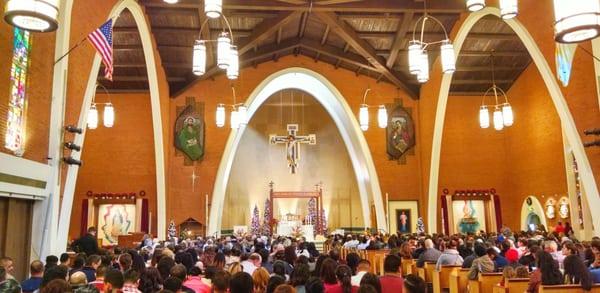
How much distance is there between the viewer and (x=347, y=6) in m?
13.5

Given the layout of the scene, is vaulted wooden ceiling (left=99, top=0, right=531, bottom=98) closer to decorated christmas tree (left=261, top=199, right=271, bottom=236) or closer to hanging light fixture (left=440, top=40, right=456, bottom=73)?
hanging light fixture (left=440, top=40, right=456, bottom=73)

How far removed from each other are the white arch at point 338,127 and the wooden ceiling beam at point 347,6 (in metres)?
6.25

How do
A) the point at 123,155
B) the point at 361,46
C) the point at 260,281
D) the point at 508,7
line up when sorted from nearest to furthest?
the point at 260,281 < the point at 508,7 < the point at 361,46 < the point at 123,155

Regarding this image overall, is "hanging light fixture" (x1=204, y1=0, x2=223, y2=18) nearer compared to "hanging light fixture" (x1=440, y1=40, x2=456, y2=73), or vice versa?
"hanging light fixture" (x1=204, y1=0, x2=223, y2=18)

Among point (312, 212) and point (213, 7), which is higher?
point (213, 7)

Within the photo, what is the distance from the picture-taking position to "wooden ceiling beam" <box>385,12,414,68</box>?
14.4m

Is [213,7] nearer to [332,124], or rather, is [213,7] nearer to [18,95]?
[18,95]

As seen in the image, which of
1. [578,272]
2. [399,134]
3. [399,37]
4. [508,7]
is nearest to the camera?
[578,272]

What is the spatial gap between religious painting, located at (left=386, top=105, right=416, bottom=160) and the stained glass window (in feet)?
46.2

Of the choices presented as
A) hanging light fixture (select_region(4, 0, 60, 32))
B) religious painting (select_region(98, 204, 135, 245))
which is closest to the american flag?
hanging light fixture (select_region(4, 0, 60, 32))

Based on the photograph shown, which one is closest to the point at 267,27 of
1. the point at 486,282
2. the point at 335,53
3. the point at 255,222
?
the point at 335,53

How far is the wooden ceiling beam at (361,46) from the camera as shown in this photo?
47.9 feet

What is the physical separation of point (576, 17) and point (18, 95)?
708 centimetres

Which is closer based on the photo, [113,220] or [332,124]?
[113,220]
